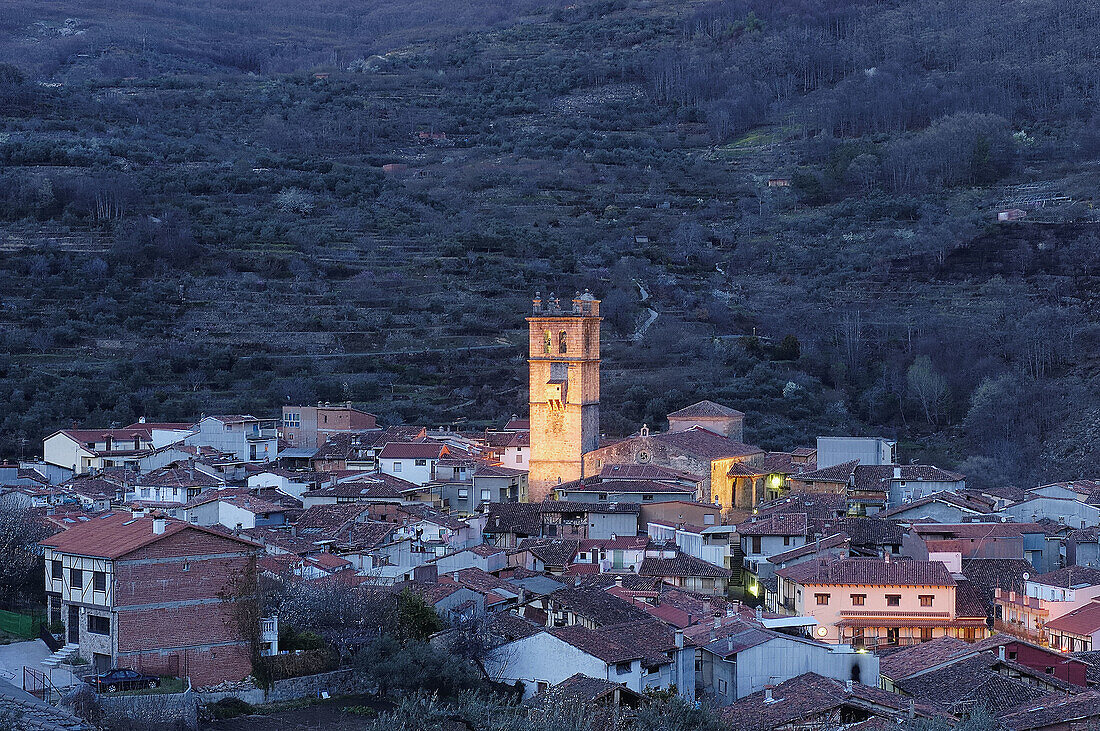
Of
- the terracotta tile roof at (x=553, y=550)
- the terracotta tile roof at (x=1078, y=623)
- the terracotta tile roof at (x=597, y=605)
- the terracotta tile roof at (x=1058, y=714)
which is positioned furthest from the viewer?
the terracotta tile roof at (x=553, y=550)

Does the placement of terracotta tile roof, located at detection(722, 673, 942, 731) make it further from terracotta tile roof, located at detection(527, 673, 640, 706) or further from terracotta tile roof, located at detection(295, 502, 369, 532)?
terracotta tile roof, located at detection(295, 502, 369, 532)

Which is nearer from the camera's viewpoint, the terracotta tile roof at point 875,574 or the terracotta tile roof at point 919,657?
the terracotta tile roof at point 919,657

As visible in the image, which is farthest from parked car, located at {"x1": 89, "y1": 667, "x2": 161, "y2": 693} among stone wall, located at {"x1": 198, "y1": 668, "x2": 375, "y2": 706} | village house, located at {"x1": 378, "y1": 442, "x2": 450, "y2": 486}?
village house, located at {"x1": 378, "y1": 442, "x2": 450, "y2": 486}

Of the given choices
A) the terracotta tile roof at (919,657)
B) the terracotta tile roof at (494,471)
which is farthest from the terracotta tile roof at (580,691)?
the terracotta tile roof at (494,471)

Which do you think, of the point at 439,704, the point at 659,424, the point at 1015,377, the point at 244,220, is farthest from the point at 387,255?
the point at 439,704

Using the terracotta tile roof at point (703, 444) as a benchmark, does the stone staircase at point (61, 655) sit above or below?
below

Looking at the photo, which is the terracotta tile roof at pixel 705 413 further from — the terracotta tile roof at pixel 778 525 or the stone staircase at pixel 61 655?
the stone staircase at pixel 61 655

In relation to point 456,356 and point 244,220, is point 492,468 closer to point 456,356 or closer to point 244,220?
point 456,356

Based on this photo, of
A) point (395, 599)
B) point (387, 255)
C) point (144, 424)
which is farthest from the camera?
point (387, 255)
